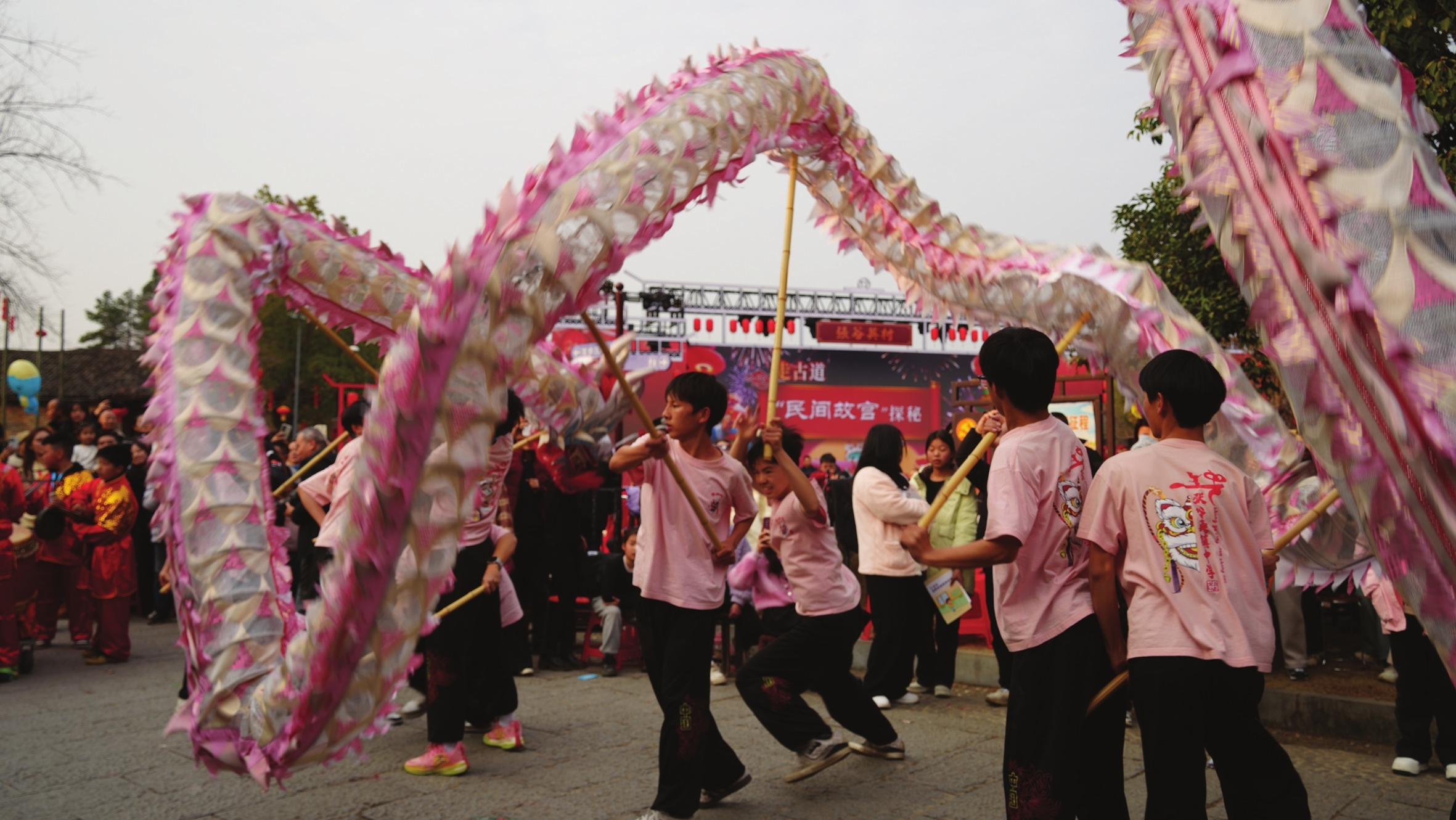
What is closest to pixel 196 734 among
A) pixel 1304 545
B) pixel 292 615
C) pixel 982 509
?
pixel 292 615

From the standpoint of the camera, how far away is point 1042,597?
2.50 m

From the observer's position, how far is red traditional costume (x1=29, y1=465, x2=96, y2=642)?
7.32 meters

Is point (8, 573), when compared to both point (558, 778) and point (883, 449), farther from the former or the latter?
point (883, 449)

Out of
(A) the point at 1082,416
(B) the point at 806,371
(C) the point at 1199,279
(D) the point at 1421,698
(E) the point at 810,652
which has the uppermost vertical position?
(B) the point at 806,371

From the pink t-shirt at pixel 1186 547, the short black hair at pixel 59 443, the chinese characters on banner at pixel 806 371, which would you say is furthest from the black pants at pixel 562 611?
the chinese characters on banner at pixel 806 371

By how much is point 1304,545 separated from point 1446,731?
5.99ft

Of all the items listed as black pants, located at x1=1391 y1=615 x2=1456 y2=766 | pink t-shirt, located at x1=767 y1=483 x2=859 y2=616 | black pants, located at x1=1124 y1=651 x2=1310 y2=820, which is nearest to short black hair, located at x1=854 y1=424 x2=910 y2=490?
pink t-shirt, located at x1=767 y1=483 x2=859 y2=616

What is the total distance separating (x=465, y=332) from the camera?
5.74 ft

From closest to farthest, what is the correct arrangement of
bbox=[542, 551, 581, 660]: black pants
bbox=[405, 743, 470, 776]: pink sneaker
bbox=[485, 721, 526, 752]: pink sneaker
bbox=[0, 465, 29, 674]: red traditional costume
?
bbox=[405, 743, 470, 776]: pink sneaker < bbox=[485, 721, 526, 752]: pink sneaker < bbox=[0, 465, 29, 674]: red traditional costume < bbox=[542, 551, 581, 660]: black pants

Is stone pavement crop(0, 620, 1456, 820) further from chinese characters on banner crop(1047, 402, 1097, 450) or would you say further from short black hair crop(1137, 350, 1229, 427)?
chinese characters on banner crop(1047, 402, 1097, 450)

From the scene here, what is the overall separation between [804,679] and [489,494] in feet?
5.36

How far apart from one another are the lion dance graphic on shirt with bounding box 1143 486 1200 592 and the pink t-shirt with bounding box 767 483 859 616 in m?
1.76

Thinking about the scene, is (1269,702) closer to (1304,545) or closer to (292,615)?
(1304,545)

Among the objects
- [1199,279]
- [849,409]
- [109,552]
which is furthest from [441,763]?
[849,409]
